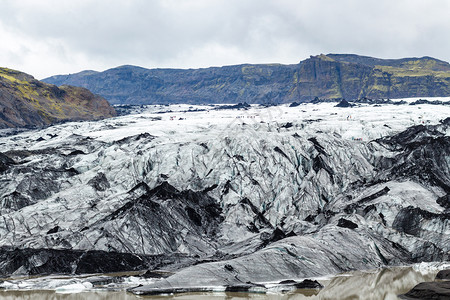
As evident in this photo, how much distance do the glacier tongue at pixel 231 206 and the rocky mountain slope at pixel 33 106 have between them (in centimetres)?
9035

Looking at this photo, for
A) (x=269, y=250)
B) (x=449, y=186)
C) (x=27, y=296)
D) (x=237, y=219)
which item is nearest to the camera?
(x=27, y=296)

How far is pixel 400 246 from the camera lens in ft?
138

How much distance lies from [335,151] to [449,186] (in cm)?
1596

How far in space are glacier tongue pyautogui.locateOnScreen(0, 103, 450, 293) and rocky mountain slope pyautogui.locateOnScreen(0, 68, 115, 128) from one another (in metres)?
90.4

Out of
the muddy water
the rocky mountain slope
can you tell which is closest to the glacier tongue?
the muddy water

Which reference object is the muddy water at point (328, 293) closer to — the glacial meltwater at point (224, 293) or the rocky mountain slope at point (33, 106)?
the glacial meltwater at point (224, 293)

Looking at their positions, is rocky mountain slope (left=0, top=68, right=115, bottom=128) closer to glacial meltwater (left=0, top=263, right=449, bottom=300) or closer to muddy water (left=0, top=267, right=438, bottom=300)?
glacial meltwater (left=0, top=263, right=449, bottom=300)

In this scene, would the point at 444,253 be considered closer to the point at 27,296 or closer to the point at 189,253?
the point at 189,253

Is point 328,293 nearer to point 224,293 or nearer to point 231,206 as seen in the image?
point 224,293

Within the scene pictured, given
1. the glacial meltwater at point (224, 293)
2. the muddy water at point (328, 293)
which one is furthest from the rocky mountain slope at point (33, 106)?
the muddy water at point (328, 293)

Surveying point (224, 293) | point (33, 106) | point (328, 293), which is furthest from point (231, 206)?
point (33, 106)

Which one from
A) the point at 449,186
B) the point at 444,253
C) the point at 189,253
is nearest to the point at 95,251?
the point at 189,253

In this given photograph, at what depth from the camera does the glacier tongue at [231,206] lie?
127 feet

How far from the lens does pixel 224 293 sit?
101 ft
